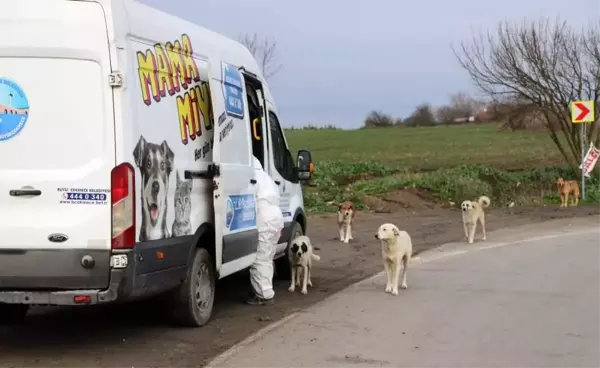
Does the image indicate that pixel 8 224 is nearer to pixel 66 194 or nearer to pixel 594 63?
pixel 66 194

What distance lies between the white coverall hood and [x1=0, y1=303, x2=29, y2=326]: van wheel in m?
2.67

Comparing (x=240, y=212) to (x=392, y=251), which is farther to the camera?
(x=392, y=251)

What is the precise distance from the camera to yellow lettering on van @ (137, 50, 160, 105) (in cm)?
701

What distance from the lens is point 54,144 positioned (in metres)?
6.63

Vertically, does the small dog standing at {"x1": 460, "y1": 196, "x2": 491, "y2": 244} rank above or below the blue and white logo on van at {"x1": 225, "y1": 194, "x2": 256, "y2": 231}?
below

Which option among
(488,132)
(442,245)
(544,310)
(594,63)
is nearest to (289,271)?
(544,310)

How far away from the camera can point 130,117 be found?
6715 millimetres

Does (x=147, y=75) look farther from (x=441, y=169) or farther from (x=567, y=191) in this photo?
(x=441, y=169)

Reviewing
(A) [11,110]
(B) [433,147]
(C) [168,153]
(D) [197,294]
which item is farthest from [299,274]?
(B) [433,147]

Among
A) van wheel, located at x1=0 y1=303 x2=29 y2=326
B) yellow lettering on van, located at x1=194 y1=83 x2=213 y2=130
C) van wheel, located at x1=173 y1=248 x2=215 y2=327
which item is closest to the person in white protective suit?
van wheel, located at x1=173 y1=248 x2=215 y2=327

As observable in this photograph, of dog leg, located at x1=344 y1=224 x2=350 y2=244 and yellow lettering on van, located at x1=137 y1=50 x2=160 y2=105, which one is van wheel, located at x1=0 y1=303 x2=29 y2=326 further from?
dog leg, located at x1=344 y1=224 x2=350 y2=244

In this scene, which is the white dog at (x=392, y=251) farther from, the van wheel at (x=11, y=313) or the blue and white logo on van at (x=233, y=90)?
the van wheel at (x=11, y=313)

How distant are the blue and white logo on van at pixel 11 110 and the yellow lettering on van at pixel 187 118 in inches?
59.3

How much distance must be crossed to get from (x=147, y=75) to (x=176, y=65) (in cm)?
66
